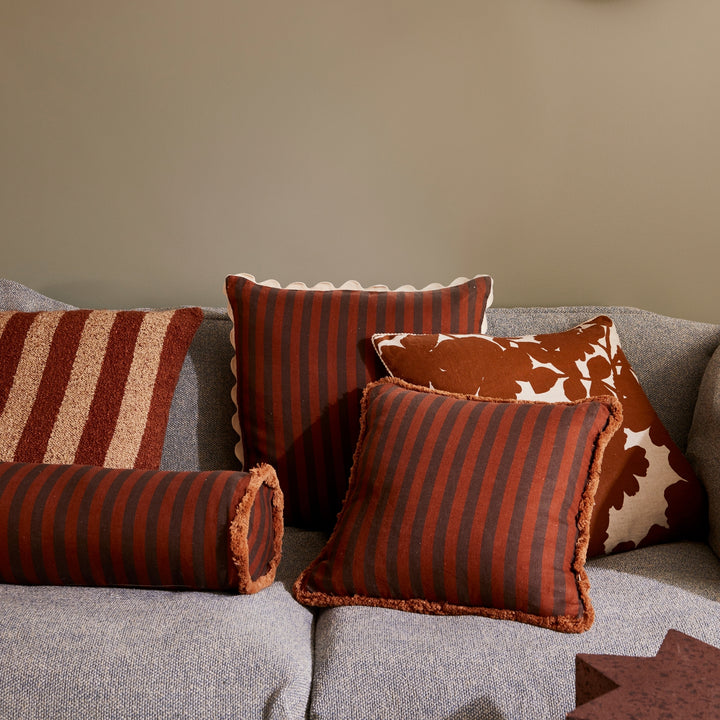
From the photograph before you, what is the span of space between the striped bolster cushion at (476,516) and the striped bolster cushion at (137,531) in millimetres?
147

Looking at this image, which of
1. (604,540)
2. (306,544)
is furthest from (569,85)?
(306,544)

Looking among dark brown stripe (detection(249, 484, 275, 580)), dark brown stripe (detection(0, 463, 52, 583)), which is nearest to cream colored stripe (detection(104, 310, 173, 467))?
dark brown stripe (detection(0, 463, 52, 583))

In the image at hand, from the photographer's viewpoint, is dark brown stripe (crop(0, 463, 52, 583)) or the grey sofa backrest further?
the grey sofa backrest

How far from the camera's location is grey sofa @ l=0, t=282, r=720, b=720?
38.4 inches

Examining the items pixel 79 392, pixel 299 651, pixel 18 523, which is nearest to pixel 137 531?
pixel 18 523

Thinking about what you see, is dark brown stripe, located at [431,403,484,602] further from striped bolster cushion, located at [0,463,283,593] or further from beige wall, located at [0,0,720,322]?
beige wall, located at [0,0,720,322]

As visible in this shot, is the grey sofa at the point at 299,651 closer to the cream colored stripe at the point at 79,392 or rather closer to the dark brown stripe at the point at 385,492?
the dark brown stripe at the point at 385,492

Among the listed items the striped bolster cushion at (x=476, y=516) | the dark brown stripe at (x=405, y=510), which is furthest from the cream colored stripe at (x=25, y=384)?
the dark brown stripe at (x=405, y=510)

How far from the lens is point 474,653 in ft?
3.39

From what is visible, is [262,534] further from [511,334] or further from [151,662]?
[511,334]

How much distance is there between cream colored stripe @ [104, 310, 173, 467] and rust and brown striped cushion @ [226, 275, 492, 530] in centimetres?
17

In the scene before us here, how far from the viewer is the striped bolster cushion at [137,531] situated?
3.92 ft

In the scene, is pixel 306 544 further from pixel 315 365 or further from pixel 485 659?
pixel 485 659

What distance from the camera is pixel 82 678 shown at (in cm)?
99
